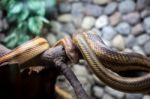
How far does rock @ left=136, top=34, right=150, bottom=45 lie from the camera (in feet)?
12.4

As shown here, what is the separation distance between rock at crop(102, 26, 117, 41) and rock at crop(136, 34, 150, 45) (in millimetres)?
324

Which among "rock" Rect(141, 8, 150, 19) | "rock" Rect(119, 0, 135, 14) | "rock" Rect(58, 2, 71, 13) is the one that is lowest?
"rock" Rect(141, 8, 150, 19)

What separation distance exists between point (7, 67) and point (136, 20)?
2301 mm

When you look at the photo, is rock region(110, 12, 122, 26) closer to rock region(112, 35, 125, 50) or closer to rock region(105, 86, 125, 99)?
rock region(112, 35, 125, 50)

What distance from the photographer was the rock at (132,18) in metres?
3.82

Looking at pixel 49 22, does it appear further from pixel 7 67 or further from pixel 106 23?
pixel 7 67

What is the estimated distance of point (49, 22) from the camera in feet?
15.1

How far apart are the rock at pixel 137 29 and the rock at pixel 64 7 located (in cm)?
102

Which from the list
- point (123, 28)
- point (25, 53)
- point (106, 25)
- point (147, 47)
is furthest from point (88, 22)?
point (25, 53)

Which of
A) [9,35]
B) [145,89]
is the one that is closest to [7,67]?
[145,89]

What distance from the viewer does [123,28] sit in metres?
3.95

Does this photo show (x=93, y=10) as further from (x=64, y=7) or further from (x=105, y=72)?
(x=105, y=72)

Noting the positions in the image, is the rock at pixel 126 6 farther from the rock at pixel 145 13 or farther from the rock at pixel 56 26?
the rock at pixel 56 26

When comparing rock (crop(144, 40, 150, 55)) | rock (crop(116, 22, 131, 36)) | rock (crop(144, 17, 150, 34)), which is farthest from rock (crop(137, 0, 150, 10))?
rock (crop(144, 40, 150, 55))
